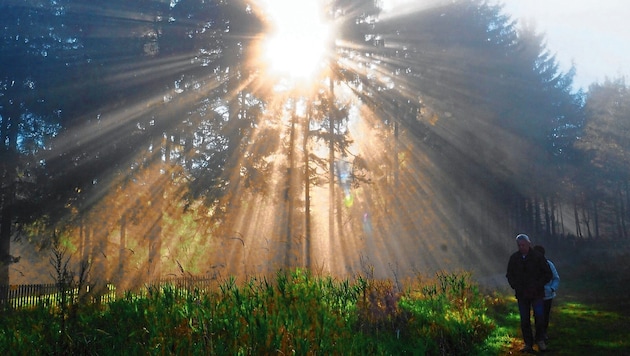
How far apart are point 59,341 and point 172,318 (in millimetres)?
1300

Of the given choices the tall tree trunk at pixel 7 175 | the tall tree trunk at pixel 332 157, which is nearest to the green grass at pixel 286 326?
the tall tree trunk at pixel 7 175

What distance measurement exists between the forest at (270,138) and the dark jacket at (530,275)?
23.4 ft

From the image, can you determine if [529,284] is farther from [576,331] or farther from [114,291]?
[114,291]

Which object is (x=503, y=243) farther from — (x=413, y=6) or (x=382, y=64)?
(x=413, y=6)

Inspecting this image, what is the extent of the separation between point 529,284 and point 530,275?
0.47 feet

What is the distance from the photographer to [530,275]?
25.2ft

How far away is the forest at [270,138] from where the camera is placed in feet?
64.0

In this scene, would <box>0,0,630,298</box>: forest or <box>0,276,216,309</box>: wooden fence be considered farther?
<box>0,0,630,298</box>: forest

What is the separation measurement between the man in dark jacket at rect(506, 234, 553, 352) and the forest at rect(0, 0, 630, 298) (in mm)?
7161

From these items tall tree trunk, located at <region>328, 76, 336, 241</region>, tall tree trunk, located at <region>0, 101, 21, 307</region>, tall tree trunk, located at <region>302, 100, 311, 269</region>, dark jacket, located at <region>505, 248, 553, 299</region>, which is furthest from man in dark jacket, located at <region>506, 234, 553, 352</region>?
tall tree trunk, located at <region>0, 101, 21, 307</region>

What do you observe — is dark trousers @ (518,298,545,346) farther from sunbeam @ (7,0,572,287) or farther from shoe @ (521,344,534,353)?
sunbeam @ (7,0,572,287)

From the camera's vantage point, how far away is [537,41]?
121 ft

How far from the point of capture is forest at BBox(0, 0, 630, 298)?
768 inches

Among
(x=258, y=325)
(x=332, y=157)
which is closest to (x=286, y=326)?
(x=258, y=325)
